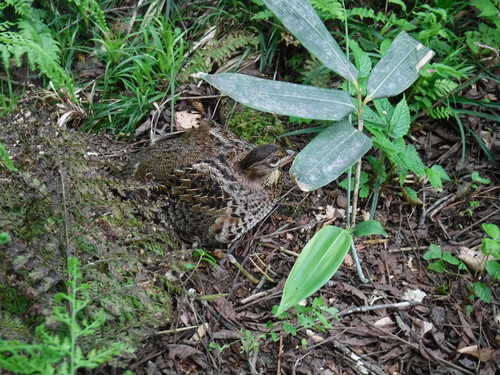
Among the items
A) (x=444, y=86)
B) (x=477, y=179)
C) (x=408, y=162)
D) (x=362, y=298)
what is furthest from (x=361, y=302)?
(x=444, y=86)

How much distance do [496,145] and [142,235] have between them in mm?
3110

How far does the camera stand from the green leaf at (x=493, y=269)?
358 cm

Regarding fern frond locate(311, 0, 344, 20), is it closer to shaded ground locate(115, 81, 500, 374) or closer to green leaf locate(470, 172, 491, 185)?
shaded ground locate(115, 81, 500, 374)

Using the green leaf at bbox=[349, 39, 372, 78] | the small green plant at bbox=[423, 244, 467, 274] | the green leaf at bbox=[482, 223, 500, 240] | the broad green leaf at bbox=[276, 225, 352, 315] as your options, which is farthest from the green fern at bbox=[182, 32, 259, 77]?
the green leaf at bbox=[482, 223, 500, 240]

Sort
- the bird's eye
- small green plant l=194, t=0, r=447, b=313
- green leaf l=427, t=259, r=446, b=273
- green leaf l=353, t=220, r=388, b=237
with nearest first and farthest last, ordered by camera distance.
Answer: small green plant l=194, t=0, r=447, b=313 < green leaf l=353, t=220, r=388, b=237 < green leaf l=427, t=259, r=446, b=273 < the bird's eye

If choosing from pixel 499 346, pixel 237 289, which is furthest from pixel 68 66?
pixel 499 346

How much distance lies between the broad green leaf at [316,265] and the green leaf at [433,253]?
1022 mm

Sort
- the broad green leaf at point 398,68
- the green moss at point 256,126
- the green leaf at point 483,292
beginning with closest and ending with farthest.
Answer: the broad green leaf at point 398,68
the green leaf at point 483,292
the green moss at point 256,126

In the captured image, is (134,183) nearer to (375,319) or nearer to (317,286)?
(317,286)

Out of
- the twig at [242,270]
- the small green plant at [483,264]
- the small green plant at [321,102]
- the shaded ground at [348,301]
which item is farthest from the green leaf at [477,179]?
the twig at [242,270]

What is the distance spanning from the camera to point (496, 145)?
4.55 m

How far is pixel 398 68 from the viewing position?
329 cm

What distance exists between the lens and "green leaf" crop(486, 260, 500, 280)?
3.58 meters

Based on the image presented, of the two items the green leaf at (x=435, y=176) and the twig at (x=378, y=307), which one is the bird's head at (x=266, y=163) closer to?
the green leaf at (x=435, y=176)
